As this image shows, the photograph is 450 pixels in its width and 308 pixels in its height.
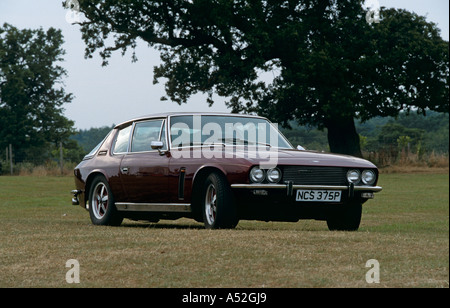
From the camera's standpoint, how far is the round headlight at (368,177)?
1033cm

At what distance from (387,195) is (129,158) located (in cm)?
1246

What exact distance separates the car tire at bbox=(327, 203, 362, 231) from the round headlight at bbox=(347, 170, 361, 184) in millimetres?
369

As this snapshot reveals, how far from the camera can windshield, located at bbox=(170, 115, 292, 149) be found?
11102mm

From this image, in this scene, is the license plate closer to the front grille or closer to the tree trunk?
the front grille

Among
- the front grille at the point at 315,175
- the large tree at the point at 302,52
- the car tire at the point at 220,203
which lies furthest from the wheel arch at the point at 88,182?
the large tree at the point at 302,52

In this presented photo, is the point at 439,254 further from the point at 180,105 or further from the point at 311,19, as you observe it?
the point at 180,105

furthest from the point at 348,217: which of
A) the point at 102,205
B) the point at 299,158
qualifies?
the point at 102,205

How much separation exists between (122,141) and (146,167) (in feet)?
4.29

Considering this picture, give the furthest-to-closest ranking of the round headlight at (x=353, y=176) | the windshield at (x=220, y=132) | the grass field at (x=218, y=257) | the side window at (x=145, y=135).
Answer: the side window at (x=145, y=135) → the windshield at (x=220, y=132) → the round headlight at (x=353, y=176) → the grass field at (x=218, y=257)

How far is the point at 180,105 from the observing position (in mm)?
43656

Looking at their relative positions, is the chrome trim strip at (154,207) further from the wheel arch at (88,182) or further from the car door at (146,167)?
the wheel arch at (88,182)

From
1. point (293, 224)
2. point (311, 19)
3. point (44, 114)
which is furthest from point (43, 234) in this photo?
point (44, 114)

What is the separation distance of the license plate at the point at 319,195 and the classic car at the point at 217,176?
0.01 m

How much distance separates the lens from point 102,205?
1228 centimetres
